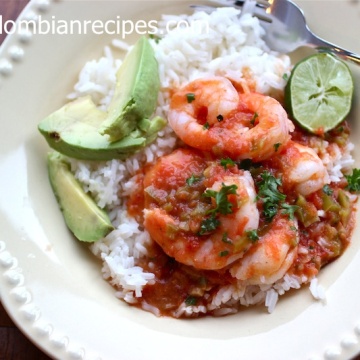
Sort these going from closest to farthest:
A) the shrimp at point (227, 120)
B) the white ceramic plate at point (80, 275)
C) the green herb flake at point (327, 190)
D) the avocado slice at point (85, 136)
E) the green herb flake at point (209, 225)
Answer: the white ceramic plate at point (80, 275), the green herb flake at point (209, 225), the shrimp at point (227, 120), the avocado slice at point (85, 136), the green herb flake at point (327, 190)

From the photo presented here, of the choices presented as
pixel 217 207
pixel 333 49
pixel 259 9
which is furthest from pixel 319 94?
pixel 217 207

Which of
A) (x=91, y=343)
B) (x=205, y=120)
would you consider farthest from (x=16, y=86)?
(x=91, y=343)

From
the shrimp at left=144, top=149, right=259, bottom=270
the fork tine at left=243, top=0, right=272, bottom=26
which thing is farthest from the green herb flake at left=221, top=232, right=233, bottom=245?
the fork tine at left=243, top=0, right=272, bottom=26

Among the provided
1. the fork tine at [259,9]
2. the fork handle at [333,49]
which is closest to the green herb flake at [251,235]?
the fork handle at [333,49]

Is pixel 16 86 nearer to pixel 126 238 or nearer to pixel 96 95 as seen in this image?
pixel 96 95

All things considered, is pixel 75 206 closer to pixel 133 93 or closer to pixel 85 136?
pixel 85 136

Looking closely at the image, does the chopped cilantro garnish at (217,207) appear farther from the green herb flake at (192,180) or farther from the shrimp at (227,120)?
the shrimp at (227,120)

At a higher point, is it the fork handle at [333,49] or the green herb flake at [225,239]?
the fork handle at [333,49]
